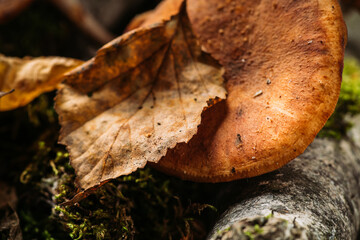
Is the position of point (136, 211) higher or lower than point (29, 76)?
lower

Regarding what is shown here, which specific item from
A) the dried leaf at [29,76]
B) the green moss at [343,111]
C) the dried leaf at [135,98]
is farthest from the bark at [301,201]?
the dried leaf at [29,76]

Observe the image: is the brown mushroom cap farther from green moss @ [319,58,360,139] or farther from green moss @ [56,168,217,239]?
green moss @ [319,58,360,139]

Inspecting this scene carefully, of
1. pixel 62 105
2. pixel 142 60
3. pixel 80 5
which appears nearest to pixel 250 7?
pixel 142 60

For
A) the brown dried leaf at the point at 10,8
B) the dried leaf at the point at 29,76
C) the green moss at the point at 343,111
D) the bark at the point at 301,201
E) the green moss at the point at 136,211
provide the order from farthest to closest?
the brown dried leaf at the point at 10,8, the green moss at the point at 343,111, the dried leaf at the point at 29,76, the green moss at the point at 136,211, the bark at the point at 301,201

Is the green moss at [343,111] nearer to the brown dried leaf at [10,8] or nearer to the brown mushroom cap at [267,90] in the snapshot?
the brown mushroom cap at [267,90]

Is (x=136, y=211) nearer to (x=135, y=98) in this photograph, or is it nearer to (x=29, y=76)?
(x=135, y=98)

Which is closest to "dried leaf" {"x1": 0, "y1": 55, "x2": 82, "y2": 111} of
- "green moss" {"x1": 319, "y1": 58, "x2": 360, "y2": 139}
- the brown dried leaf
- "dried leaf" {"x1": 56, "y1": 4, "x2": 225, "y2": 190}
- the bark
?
"dried leaf" {"x1": 56, "y1": 4, "x2": 225, "y2": 190}

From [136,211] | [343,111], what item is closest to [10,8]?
[136,211]
